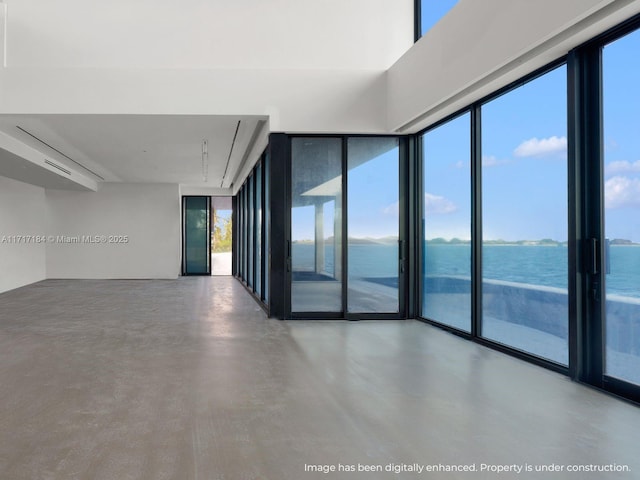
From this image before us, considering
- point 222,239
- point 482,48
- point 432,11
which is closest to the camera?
point 482,48

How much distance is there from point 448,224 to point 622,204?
2.62 m

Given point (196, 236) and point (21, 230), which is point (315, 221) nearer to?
point (21, 230)

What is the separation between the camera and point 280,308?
7.04m

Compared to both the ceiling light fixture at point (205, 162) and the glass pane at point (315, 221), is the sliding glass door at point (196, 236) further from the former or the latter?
the glass pane at point (315, 221)

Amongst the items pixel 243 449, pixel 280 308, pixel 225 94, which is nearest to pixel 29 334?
pixel 280 308

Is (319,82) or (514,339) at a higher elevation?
(319,82)

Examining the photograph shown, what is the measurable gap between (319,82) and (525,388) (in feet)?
16.6

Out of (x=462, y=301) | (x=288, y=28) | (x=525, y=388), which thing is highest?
(x=288, y=28)

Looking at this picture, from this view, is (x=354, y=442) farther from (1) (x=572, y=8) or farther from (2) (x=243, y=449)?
(1) (x=572, y=8)

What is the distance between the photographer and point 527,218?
4.81 meters

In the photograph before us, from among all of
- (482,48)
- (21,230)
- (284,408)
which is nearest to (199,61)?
(482,48)

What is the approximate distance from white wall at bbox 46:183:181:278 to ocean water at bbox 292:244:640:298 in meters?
9.74

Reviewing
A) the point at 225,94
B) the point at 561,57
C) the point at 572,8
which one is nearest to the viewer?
the point at 572,8

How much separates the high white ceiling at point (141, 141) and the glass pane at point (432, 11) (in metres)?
2.83
